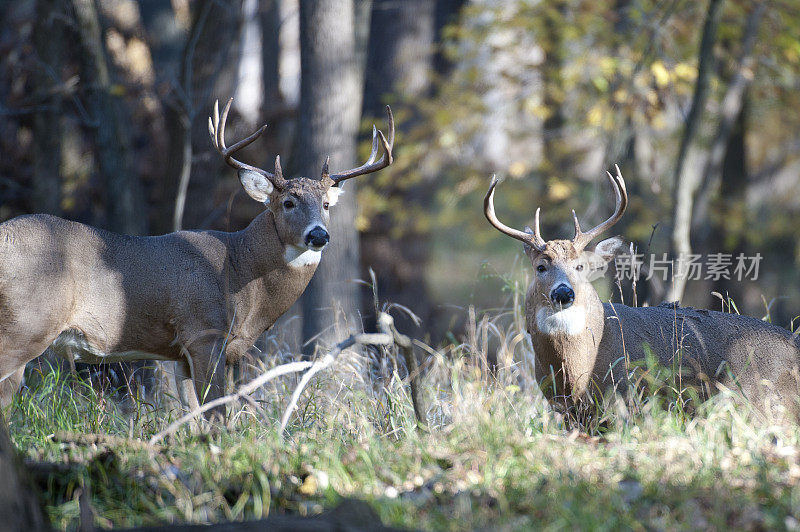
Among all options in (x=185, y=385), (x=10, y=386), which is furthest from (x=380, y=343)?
(x=10, y=386)

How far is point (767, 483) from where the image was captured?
10.2 ft

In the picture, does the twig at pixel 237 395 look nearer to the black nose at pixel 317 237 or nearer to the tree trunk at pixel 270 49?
the black nose at pixel 317 237

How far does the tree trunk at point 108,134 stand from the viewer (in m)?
7.54

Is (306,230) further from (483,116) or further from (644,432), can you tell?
(483,116)

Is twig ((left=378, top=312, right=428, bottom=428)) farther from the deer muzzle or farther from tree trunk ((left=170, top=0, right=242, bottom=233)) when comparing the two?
tree trunk ((left=170, top=0, right=242, bottom=233))

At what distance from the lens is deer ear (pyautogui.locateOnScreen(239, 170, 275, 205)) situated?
554 centimetres

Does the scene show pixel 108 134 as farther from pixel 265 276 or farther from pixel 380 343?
pixel 380 343

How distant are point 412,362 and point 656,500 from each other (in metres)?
1.35

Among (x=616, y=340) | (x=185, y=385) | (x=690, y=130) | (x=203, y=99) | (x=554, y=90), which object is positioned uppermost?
(x=203, y=99)

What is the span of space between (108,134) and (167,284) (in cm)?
287

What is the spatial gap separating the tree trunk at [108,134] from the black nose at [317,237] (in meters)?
2.79

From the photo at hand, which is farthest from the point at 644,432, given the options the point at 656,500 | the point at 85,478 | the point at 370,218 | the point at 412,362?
the point at 370,218

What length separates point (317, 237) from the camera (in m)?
5.33

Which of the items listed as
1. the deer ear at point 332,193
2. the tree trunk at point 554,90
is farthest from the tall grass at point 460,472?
the tree trunk at point 554,90
